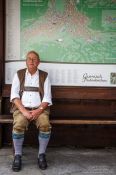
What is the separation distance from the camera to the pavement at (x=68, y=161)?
5.64 meters

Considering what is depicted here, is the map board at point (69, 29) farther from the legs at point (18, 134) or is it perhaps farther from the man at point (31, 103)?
the legs at point (18, 134)

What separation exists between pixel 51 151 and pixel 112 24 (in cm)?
215

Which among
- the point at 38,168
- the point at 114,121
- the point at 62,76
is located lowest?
the point at 38,168

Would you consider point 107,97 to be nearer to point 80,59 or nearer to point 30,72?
point 80,59

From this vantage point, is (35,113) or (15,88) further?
(15,88)

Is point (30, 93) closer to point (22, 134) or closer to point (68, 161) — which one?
point (22, 134)

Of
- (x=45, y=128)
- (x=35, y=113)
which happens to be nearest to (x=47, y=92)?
(x=35, y=113)

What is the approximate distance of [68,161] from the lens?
19.9ft

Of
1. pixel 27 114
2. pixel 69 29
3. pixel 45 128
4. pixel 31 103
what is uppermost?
pixel 69 29

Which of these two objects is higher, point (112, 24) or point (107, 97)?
point (112, 24)

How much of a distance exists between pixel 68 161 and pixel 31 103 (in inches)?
38.3

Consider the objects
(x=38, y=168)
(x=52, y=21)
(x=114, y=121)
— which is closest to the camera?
(x=38, y=168)

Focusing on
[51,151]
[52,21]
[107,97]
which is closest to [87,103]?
[107,97]

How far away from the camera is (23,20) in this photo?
655 cm
